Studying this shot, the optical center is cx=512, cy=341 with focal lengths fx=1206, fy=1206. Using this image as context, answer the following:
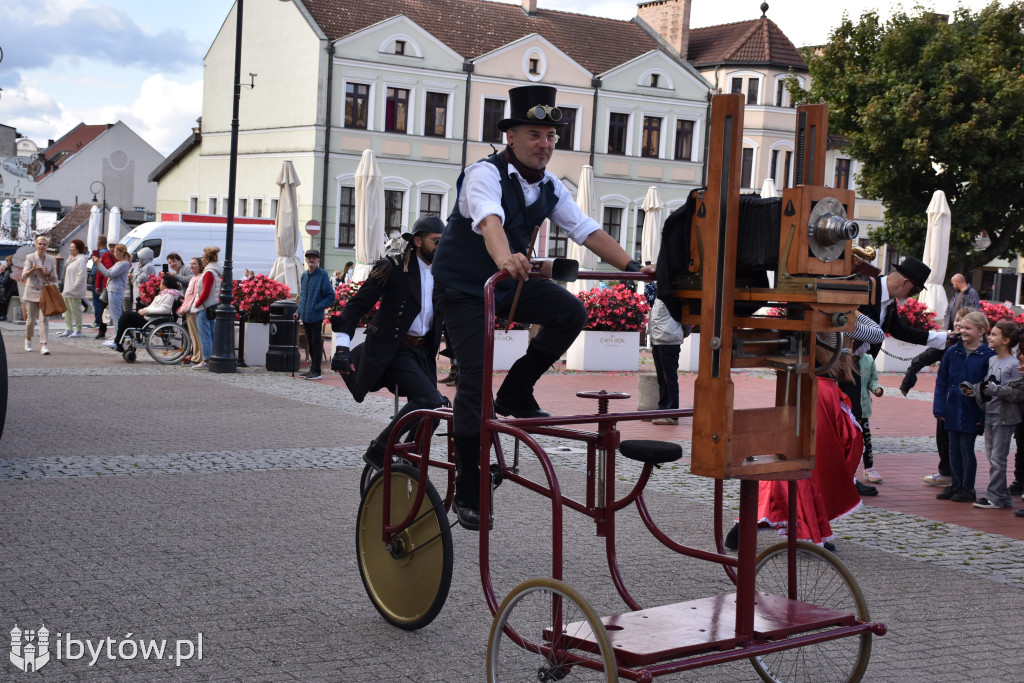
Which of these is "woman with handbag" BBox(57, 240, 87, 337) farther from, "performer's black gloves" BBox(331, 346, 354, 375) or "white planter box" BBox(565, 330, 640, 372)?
"performer's black gloves" BBox(331, 346, 354, 375)

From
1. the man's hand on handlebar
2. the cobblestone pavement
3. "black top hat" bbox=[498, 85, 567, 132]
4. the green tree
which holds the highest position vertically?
the green tree

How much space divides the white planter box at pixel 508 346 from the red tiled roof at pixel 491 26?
26.4 m

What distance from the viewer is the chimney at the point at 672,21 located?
5281 cm

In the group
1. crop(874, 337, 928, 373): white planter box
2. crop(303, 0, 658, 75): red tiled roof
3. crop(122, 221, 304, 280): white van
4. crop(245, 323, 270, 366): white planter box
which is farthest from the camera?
crop(303, 0, 658, 75): red tiled roof

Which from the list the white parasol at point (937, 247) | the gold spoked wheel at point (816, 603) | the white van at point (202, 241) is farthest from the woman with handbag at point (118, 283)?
the gold spoked wheel at point (816, 603)

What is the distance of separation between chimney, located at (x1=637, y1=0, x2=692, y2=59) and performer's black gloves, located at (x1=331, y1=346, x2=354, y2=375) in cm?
4793

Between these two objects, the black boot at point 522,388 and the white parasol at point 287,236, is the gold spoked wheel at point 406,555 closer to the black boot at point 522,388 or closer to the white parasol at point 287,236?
the black boot at point 522,388

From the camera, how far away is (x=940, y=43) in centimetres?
3897

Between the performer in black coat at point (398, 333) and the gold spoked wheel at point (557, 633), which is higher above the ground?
the performer in black coat at point (398, 333)

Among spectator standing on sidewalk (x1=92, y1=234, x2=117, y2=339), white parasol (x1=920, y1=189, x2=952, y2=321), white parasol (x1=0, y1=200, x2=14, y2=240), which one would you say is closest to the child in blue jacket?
white parasol (x1=920, y1=189, x2=952, y2=321)

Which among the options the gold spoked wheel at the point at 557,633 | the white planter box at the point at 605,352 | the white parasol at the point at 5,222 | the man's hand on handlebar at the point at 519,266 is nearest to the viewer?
the gold spoked wheel at the point at 557,633

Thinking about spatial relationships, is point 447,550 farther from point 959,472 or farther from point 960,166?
point 960,166

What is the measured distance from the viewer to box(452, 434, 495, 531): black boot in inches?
190

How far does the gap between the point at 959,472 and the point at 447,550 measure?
18.2 ft
